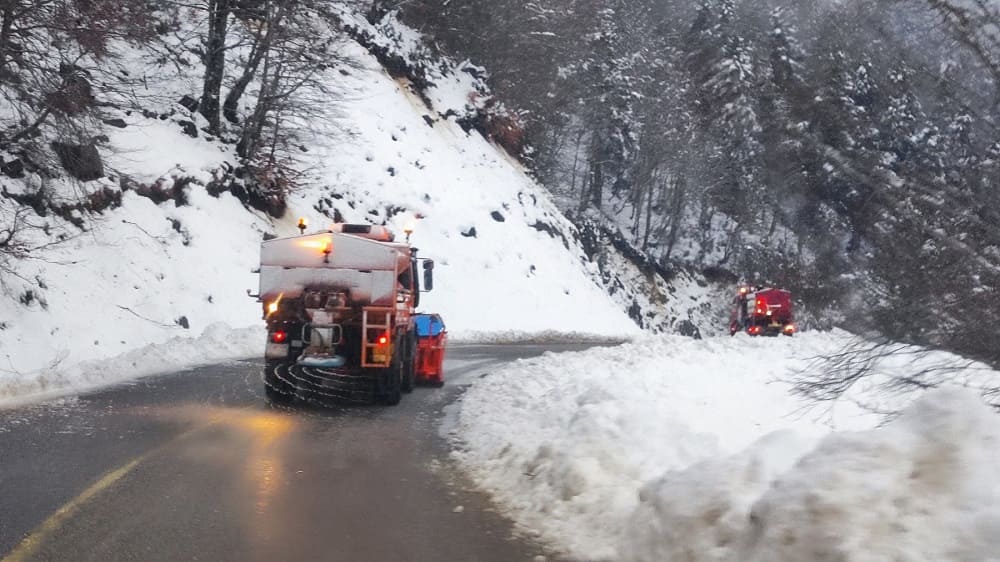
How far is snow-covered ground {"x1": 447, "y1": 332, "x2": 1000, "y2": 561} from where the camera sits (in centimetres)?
442

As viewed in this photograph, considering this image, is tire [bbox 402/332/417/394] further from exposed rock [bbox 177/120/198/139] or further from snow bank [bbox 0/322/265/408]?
exposed rock [bbox 177/120/198/139]

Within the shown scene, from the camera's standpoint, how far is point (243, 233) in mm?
29703

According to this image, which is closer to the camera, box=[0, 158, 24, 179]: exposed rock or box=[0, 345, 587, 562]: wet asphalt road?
box=[0, 345, 587, 562]: wet asphalt road

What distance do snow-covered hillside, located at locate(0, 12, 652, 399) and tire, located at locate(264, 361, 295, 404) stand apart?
3303mm

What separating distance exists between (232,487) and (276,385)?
20.3ft

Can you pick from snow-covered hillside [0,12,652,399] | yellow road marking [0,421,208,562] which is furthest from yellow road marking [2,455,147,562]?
snow-covered hillside [0,12,652,399]

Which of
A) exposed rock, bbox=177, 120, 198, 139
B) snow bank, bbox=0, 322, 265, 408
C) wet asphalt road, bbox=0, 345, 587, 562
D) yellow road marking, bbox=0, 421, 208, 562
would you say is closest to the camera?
yellow road marking, bbox=0, 421, 208, 562

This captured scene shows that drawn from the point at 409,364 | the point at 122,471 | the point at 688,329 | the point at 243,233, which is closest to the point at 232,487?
the point at 122,471

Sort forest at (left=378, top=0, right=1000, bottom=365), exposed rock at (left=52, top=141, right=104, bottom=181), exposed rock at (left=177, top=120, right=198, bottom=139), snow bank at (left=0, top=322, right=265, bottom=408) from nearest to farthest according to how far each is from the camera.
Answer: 1. forest at (left=378, top=0, right=1000, bottom=365)
2. snow bank at (left=0, top=322, right=265, bottom=408)
3. exposed rock at (left=52, top=141, right=104, bottom=181)
4. exposed rock at (left=177, top=120, right=198, bottom=139)

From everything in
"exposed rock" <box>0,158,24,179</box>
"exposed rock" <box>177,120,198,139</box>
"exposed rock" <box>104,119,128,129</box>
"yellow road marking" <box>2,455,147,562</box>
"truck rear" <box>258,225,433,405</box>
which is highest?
"exposed rock" <box>177,120,198,139</box>

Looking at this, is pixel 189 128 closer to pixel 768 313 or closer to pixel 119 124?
pixel 119 124

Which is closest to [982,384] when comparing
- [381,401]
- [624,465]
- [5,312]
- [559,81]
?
[624,465]

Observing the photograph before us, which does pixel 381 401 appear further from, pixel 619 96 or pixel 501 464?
pixel 619 96

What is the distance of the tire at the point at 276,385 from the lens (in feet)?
47.1
